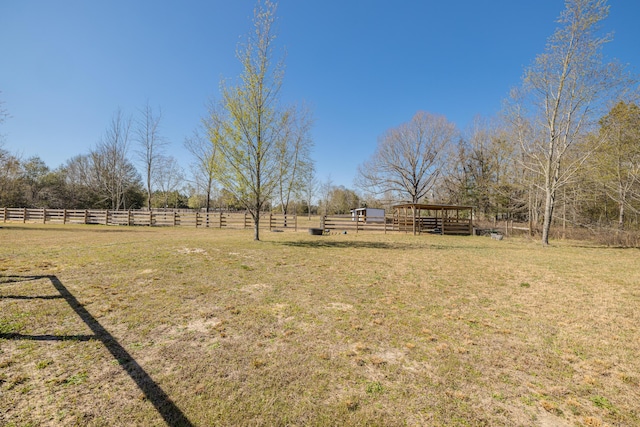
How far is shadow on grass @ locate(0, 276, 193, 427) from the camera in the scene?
1.97m

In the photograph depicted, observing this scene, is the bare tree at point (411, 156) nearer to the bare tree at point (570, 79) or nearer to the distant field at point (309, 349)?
the bare tree at point (570, 79)

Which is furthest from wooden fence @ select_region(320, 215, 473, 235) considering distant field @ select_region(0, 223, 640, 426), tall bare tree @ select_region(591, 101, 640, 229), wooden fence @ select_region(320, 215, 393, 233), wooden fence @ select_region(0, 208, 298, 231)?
distant field @ select_region(0, 223, 640, 426)

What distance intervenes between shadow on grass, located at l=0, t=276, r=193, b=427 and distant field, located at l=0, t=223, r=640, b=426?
0.02 m

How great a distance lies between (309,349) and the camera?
305 centimetres

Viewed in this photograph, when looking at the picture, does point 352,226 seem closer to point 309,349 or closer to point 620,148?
point 620,148

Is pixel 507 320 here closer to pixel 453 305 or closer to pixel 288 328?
pixel 453 305

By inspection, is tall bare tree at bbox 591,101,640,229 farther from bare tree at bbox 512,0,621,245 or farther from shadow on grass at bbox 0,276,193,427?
shadow on grass at bbox 0,276,193,427

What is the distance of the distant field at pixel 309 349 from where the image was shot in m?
2.08

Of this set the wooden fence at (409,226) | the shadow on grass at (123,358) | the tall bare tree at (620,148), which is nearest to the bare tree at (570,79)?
the tall bare tree at (620,148)

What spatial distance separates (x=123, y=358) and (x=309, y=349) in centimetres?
198

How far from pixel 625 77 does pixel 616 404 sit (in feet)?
58.6

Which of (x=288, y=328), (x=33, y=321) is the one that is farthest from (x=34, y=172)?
(x=288, y=328)

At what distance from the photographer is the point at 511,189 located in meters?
27.8

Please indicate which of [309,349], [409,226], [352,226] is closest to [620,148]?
[409,226]
